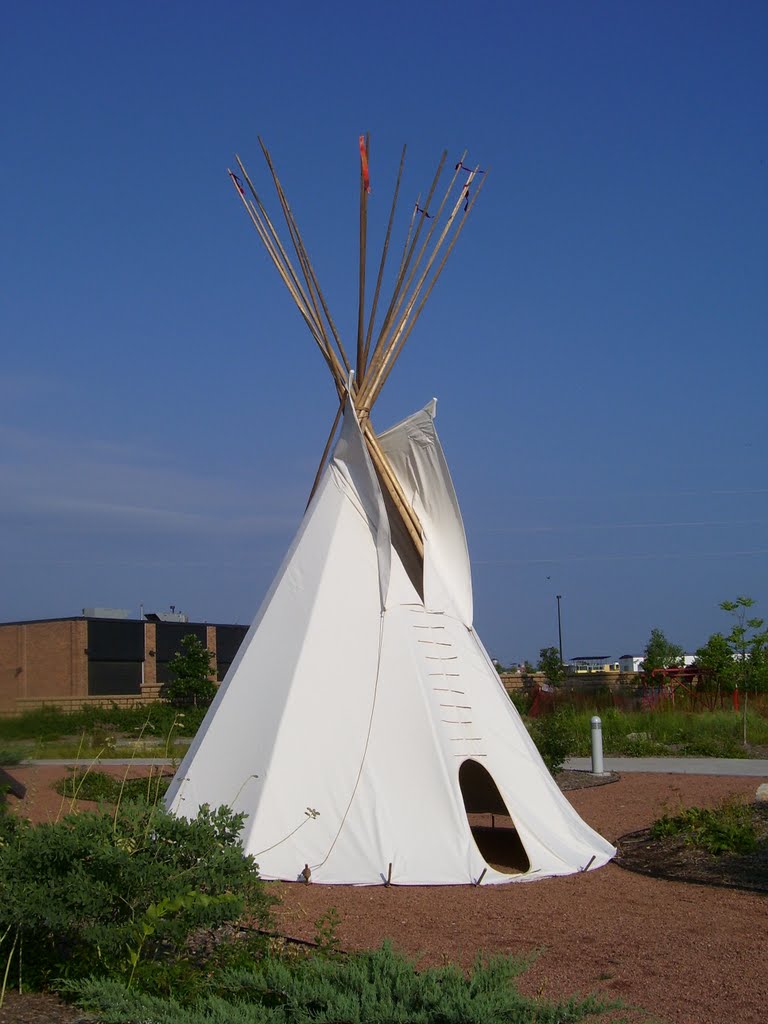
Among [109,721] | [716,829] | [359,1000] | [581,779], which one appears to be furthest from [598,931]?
[109,721]

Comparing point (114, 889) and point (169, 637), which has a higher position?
point (169, 637)

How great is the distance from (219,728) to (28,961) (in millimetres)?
2626

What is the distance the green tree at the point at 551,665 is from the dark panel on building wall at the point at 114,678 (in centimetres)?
1174

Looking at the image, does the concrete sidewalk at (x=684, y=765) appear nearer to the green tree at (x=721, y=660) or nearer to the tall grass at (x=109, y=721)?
the green tree at (x=721, y=660)

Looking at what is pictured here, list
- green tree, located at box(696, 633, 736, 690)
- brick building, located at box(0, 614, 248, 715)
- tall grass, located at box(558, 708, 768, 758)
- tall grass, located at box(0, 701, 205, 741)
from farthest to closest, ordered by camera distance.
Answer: brick building, located at box(0, 614, 248, 715) < green tree, located at box(696, 633, 736, 690) < tall grass, located at box(558, 708, 768, 758) < tall grass, located at box(0, 701, 205, 741)

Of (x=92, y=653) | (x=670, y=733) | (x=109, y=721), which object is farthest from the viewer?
(x=92, y=653)

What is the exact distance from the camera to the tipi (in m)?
6.48

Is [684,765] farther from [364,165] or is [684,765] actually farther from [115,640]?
[115,640]

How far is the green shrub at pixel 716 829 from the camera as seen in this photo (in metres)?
7.53

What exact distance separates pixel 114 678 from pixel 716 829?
2515 cm

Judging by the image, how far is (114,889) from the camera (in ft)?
13.4

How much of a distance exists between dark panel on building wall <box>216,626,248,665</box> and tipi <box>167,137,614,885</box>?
2718 cm

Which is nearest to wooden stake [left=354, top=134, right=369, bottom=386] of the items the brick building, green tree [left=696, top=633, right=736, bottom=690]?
green tree [left=696, top=633, right=736, bottom=690]

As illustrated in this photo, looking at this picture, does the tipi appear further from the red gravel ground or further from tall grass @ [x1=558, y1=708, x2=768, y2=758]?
tall grass @ [x1=558, y1=708, x2=768, y2=758]
